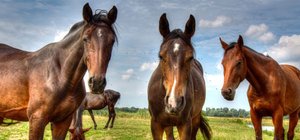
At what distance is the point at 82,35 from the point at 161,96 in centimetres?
169

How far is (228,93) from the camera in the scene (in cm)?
825

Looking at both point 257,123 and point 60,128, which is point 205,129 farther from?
point 60,128

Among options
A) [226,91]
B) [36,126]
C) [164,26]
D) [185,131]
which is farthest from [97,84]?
[226,91]

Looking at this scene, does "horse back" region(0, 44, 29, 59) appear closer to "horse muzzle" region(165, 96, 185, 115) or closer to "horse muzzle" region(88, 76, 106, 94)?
"horse muzzle" region(88, 76, 106, 94)

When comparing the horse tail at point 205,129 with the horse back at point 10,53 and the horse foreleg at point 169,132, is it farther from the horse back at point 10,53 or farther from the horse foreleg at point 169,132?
the horse back at point 10,53

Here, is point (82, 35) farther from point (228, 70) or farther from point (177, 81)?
point (228, 70)

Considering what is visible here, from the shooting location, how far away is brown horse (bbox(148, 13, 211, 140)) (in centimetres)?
508

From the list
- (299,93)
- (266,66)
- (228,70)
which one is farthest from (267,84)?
(299,93)

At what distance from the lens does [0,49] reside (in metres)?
7.16

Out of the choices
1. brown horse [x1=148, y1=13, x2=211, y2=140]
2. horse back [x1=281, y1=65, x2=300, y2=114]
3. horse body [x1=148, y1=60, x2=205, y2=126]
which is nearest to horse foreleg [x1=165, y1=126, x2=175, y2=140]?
brown horse [x1=148, y1=13, x2=211, y2=140]

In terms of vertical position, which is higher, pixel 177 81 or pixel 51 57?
pixel 51 57

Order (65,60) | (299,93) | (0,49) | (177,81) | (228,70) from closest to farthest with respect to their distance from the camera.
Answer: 1. (177,81)
2. (65,60)
3. (0,49)
4. (228,70)
5. (299,93)

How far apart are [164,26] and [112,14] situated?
0.89 m

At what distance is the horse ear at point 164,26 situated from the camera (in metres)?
5.94
